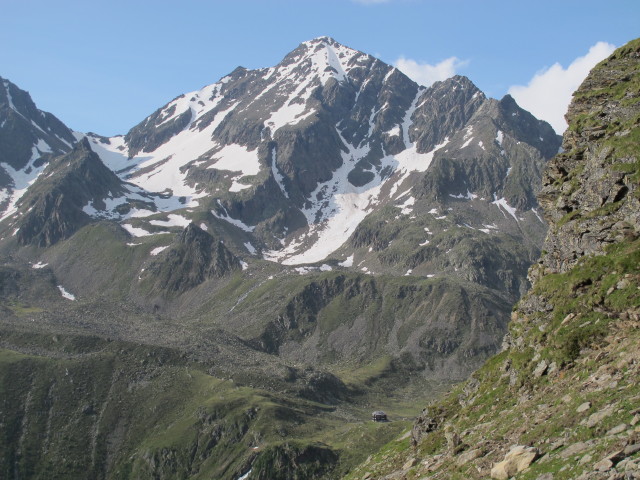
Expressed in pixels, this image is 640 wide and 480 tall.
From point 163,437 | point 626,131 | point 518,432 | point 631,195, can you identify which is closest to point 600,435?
point 518,432

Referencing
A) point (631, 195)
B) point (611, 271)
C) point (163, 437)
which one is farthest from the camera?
point (163, 437)

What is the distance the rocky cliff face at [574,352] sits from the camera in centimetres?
2725

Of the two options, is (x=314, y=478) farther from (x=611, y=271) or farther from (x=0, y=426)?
(x=611, y=271)

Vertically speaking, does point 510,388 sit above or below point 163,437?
above

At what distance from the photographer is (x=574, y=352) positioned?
36.5 m

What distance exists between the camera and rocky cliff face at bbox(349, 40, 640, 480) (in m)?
27.2

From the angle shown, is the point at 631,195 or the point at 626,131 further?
the point at 626,131

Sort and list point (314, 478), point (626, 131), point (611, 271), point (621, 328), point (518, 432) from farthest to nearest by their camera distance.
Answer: point (314, 478) → point (626, 131) → point (611, 271) → point (621, 328) → point (518, 432)

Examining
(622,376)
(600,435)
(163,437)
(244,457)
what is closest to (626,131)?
(622,376)

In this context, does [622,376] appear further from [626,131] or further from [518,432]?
[626,131]

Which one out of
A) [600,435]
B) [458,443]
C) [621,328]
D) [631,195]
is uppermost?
[631,195]

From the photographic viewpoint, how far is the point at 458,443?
3753 cm

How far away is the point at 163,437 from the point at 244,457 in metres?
28.5

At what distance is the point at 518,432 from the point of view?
3241 cm
